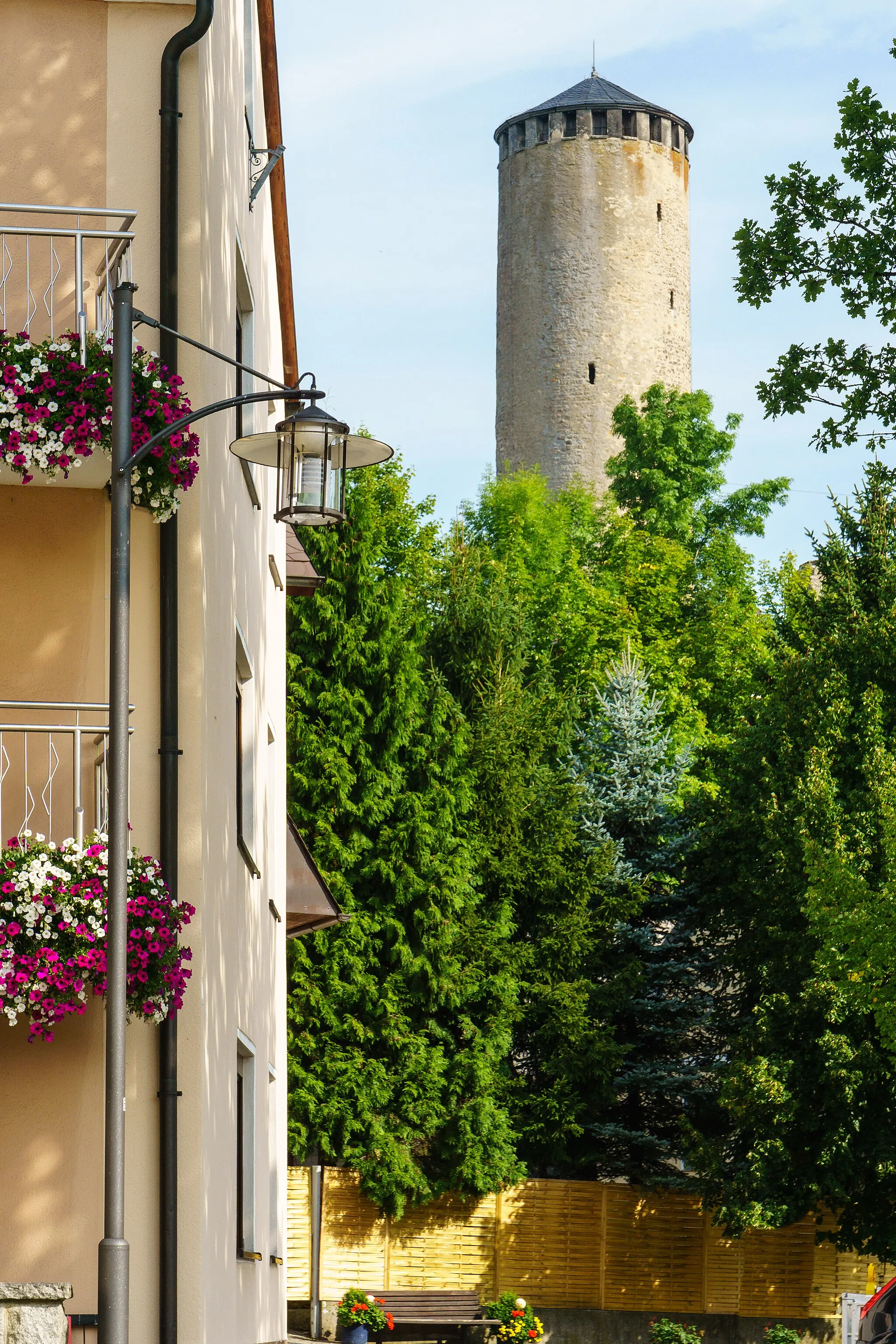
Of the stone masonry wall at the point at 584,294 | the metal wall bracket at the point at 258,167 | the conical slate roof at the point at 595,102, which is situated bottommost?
the metal wall bracket at the point at 258,167

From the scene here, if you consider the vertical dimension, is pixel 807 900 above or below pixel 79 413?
below

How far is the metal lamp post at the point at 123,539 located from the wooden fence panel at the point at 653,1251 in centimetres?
2365

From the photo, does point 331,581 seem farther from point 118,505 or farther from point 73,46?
point 118,505

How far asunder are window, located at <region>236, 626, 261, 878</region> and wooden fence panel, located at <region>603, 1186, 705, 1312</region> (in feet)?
59.9

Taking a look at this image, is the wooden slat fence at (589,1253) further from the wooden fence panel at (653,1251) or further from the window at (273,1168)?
the window at (273,1168)

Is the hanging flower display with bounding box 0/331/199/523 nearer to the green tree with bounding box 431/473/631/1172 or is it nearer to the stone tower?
the green tree with bounding box 431/473/631/1172

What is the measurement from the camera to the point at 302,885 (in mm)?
18734

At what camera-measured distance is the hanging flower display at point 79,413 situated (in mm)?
8969

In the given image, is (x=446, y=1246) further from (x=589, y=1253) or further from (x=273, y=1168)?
(x=273, y=1168)

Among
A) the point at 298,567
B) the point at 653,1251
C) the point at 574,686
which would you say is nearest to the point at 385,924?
the point at 653,1251

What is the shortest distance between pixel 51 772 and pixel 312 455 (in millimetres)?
2373

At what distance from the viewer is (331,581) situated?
31141 mm

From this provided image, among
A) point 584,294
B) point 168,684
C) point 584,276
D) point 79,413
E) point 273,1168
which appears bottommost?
point 273,1168

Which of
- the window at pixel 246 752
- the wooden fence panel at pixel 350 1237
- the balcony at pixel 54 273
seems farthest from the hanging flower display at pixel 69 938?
the wooden fence panel at pixel 350 1237
